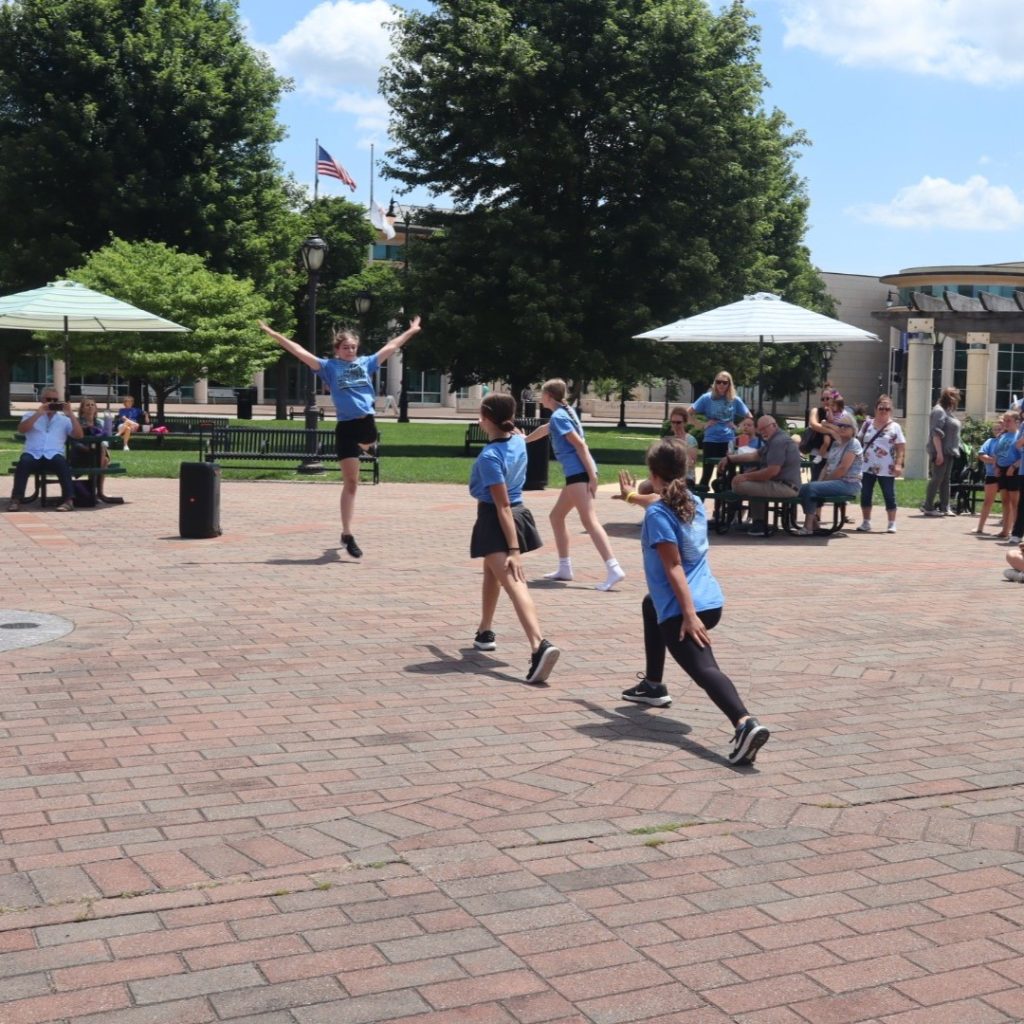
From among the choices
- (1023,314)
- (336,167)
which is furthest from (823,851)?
(336,167)

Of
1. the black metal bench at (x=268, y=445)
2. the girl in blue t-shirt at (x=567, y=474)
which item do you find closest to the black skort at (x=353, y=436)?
→ the girl in blue t-shirt at (x=567, y=474)

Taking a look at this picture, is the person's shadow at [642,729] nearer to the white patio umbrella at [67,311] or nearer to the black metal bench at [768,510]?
the black metal bench at [768,510]

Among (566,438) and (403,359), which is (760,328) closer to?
(566,438)

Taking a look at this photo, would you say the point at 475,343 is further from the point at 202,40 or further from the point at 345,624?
the point at 345,624

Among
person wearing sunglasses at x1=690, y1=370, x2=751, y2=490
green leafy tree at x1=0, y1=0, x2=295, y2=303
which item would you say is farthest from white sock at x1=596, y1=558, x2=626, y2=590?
green leafy tree at x1=0, y1=0, x2=295, y2=303

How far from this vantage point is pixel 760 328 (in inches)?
612

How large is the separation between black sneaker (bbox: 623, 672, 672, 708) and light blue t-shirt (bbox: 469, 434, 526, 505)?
144 centimetres

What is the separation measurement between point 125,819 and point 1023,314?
23.2m

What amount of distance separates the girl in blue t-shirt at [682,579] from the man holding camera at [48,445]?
10.8m

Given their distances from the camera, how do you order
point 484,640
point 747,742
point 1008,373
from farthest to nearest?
point 1008,373
point 484,640
point 747,742

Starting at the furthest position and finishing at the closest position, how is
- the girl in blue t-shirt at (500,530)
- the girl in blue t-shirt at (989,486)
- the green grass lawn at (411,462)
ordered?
the green grass lawn at (411,462)
the girl in blue t-shirt at (989,486)
the girl in blue t-shirt at (500,530)

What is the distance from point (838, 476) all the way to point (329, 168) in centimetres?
3802

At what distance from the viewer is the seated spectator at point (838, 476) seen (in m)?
15.1

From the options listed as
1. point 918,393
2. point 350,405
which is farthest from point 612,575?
point 918,393
